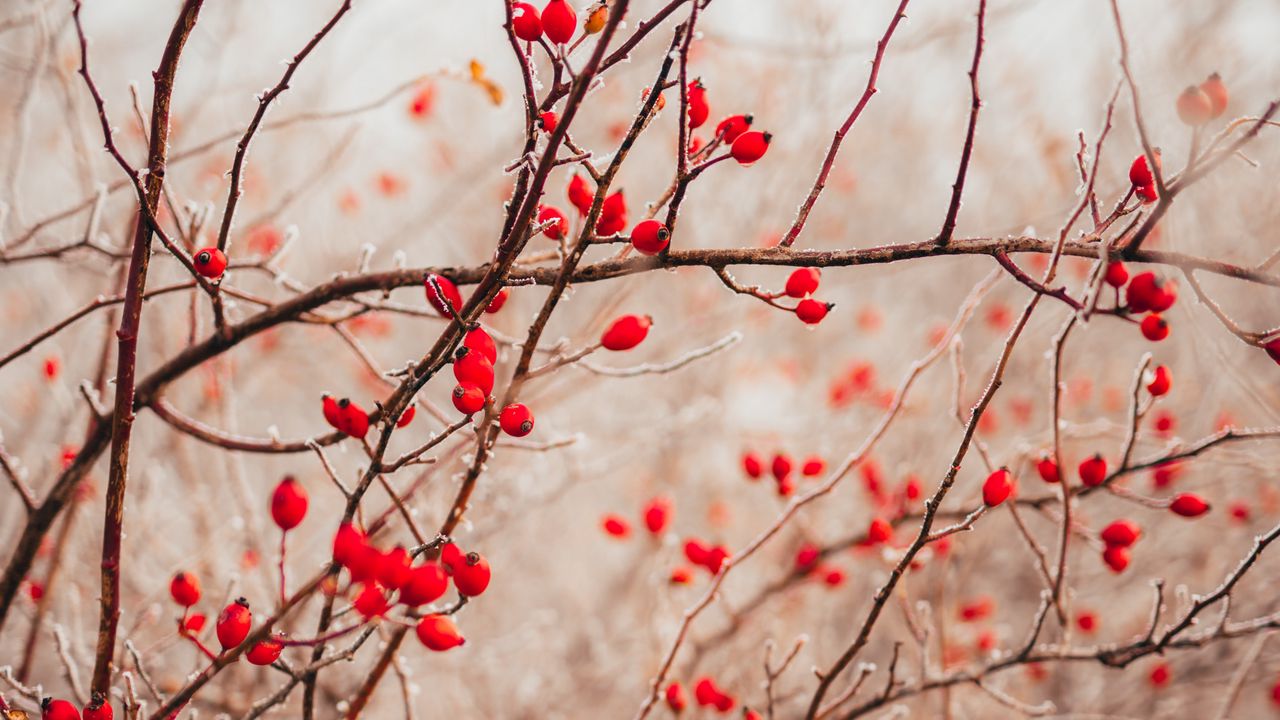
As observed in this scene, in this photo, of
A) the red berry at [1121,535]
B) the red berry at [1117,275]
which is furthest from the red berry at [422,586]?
the red berry at [1121,535]

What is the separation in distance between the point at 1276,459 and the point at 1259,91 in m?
3.78

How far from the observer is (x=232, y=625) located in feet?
3.63

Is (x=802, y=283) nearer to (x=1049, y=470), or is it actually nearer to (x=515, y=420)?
(x=515, y=420)

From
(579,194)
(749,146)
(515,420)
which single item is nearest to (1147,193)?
(749,146)

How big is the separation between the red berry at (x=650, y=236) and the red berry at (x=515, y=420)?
0.98 feet

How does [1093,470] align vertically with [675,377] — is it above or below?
below

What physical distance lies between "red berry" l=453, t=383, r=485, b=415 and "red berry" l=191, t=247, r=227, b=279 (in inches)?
20.7

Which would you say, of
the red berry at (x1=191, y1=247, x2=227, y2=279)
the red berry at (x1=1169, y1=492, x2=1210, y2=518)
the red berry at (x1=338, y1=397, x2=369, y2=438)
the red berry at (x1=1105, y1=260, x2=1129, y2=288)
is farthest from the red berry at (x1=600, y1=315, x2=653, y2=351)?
Result: the red berry at (x1=1169, y1=492, x2=1210, y2=518)

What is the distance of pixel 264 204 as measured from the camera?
521 cm

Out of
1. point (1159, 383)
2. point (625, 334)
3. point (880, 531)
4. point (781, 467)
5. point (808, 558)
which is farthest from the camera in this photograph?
point (808, 558)

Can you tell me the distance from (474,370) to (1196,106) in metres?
1.06

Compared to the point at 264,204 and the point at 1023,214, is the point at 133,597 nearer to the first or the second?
the point at 264,204

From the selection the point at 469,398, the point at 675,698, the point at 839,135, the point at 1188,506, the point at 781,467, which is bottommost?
the point at 675,698

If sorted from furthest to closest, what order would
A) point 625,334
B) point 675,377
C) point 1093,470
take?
point 675,377, point 1093,470, point 625,334
